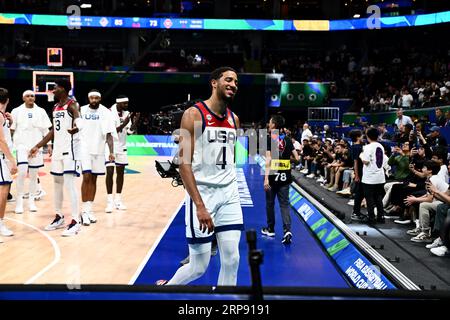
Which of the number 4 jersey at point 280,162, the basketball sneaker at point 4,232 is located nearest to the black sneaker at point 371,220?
the number 4 jersey at point 280,162

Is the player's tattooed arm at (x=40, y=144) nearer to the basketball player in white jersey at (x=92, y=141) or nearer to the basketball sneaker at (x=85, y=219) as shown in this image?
the basketball player in white jersey at (x=92, y=141)

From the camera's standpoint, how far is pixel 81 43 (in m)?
36.4

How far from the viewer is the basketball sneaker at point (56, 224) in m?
7.52

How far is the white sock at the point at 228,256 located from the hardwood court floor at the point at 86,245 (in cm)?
110

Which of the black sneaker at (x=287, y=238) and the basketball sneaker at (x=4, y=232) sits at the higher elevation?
the basketball sneaker at (x=4, y=232)

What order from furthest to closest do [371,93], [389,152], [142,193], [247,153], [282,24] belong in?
[282,24]
[371,93]
[247,153]
[142,193]
[389,152]

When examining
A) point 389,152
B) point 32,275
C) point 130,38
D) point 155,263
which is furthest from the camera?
point 130,38

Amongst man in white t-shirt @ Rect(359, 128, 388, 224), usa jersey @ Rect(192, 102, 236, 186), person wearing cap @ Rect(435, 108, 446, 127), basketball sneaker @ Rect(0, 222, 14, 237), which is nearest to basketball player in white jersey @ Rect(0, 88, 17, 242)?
basketball sneaker @ Rect(0, 222, 14, 237)

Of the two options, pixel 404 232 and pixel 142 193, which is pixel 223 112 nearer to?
pixel 404 232

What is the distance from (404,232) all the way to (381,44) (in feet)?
98.2

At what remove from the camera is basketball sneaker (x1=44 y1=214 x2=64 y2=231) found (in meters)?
7.52

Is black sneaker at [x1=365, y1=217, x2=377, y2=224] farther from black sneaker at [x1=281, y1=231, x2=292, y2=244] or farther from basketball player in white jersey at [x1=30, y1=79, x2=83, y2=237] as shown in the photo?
basketball player in white jersey at [x1=30, y1=79, x2=83, y2=237]

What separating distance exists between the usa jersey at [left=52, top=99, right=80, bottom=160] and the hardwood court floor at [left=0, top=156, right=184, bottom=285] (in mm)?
1215
